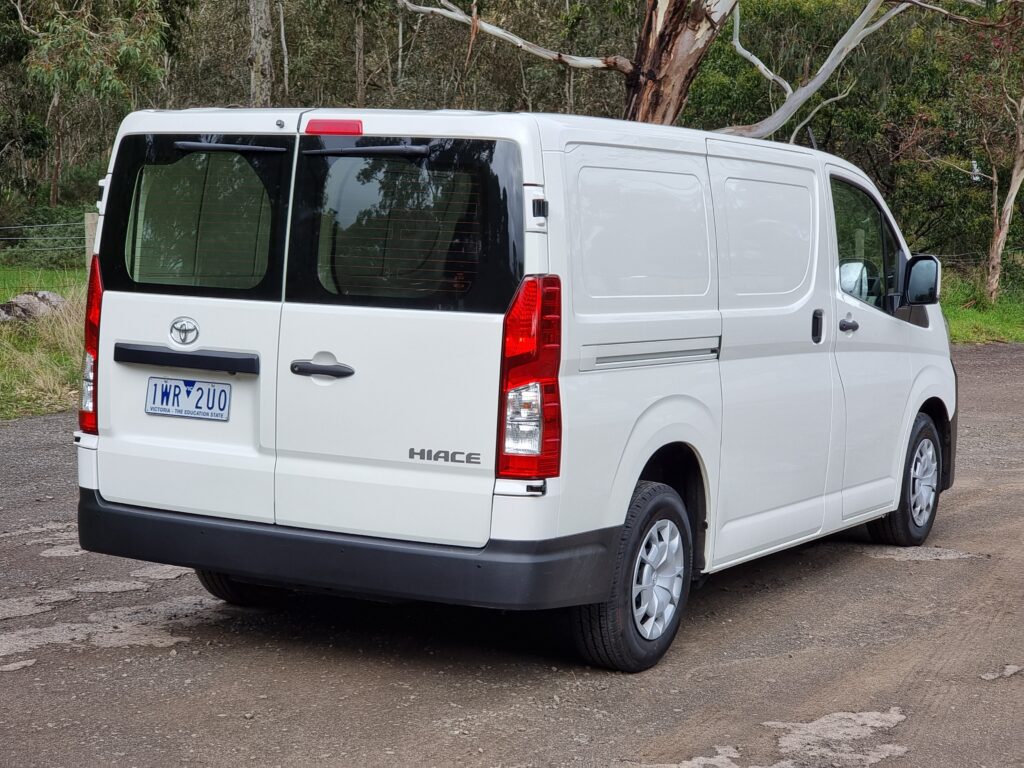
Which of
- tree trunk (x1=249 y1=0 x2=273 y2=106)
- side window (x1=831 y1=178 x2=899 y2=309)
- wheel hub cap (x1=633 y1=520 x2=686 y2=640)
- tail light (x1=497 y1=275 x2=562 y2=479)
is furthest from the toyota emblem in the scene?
tree trunk (x1=249 y1=0 x2=273 y2=106)

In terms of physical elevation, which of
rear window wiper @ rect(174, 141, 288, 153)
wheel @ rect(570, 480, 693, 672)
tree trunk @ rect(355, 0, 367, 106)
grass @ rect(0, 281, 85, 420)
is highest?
tree trunk @ rect(355, 0, 367, 106)

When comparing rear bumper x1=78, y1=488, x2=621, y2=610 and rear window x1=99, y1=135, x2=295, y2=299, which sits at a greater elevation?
rear window x1=99, y1=135, x2=295, y2=299

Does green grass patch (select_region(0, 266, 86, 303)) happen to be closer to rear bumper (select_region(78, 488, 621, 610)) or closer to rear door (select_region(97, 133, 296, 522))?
rear door (select_region(97, 133, 296, 522))

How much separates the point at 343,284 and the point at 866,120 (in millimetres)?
28589

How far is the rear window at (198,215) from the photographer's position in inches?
195

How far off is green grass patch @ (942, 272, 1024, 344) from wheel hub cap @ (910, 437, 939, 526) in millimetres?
14209

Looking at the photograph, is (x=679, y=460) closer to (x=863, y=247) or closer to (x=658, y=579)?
(x=658, y=579)

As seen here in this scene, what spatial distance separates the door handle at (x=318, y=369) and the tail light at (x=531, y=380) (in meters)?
0.59

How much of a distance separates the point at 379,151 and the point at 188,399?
116 centimetres

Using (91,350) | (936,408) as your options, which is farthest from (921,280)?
(91,350)

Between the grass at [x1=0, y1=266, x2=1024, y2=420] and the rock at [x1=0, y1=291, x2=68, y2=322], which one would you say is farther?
the rock at [x1=0, y1=291, x2=68, y2=322]

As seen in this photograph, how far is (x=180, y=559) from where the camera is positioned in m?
5.08

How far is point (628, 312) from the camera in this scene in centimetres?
497

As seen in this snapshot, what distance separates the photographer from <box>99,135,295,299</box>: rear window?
195 inches
